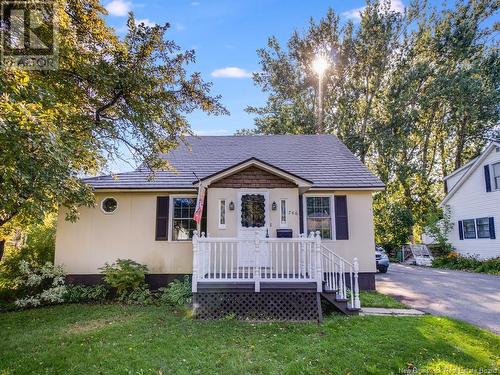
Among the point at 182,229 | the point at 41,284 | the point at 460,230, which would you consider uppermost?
the point at 182,229

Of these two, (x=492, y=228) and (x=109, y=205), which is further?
(x=492, y=228)

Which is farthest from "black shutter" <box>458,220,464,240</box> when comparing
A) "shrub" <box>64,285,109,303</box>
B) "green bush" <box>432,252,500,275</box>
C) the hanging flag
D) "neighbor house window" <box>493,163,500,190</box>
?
"shrub" <box>64,285,109,303</box>

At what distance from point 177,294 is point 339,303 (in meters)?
4.18

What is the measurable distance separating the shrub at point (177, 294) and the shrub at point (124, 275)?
0.78 m

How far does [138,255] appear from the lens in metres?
9.84

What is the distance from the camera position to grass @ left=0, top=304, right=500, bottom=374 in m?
4.58

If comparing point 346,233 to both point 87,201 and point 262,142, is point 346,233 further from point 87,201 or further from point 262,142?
point 87,201

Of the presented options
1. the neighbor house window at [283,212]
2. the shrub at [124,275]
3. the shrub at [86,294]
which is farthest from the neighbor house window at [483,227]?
the shrub at [86,294]

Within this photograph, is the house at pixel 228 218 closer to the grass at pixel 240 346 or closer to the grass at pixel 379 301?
the grass at pixel 379 301

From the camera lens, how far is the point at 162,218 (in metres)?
9.95

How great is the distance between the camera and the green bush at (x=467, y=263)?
14.7 m

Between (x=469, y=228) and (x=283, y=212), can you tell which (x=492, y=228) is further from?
(x=283, y=212)

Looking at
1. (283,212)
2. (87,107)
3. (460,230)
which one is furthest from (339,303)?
(460,230)

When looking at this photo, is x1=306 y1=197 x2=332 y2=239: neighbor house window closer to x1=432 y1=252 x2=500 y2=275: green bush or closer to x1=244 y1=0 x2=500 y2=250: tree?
x1=432 y1=252 x2=500 y2=275: green bush
